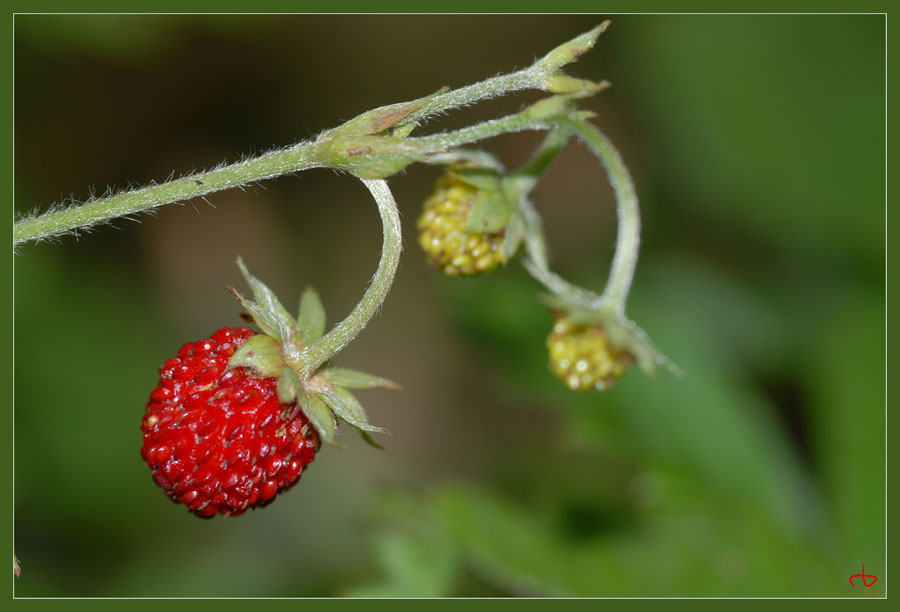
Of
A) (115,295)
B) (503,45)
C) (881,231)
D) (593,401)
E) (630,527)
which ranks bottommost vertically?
(630,527)

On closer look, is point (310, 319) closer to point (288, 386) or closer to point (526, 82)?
point (288, 386)

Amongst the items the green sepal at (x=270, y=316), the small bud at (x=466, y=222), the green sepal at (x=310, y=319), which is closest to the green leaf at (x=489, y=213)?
the small bud at (x=466, y=222)

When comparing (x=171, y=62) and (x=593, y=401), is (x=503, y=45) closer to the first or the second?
(x=171, y=62)

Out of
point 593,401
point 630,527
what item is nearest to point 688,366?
point 593,401

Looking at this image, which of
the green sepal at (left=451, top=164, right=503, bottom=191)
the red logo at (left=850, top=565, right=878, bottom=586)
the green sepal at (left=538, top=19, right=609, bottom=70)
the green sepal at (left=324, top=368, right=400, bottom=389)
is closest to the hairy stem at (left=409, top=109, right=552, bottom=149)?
the green sepal at (left=538, top=19, right=609, bottom=70)

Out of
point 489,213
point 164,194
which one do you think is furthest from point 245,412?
point 489,213

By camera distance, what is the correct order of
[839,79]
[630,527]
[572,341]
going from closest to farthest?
[572,341]
[630,527]
[839,79]

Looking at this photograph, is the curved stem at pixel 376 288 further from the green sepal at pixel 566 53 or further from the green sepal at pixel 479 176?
the green sepal at pixel 566 53
